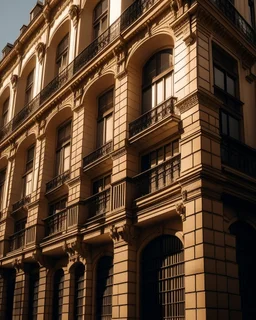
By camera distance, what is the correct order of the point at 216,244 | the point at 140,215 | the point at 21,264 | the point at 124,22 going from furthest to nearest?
the point at 21,264 < the point at 124,22 < the point at 140,215 < the point at 216,244

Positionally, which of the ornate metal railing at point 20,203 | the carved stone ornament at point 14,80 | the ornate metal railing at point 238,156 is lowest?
the ornate metal railing at point 238,156

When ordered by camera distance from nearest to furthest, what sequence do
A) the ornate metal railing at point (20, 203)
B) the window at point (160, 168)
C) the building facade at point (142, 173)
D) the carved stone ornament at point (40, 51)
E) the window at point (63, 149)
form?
the building facade at point (142, 173)
the window at point (160, 168)
the window at point (63, 149)
the ornate metal railing at point (20, 203)
the carved stone ornament at point (40, 51)

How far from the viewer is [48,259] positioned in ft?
75.3

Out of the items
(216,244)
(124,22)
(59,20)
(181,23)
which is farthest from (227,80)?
(59,20)

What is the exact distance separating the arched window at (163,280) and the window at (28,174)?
12.4 metres

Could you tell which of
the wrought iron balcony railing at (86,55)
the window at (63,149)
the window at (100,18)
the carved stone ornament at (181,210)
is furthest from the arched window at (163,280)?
the window at (100,18)

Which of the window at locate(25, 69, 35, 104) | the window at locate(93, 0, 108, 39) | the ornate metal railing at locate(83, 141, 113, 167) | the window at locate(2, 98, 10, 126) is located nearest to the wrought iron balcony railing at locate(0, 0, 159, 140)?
the window at locate(93, 0, 108, 39)

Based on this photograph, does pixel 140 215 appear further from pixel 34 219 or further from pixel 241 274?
pixel 34 219

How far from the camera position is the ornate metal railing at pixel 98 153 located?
66.6 ft

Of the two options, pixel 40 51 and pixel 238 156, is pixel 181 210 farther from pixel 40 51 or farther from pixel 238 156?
pixel 40 51

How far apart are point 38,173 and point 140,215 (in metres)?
10.3

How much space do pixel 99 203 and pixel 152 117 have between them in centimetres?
469

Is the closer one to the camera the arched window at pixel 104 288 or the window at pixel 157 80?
the arched window at pixel 104 288

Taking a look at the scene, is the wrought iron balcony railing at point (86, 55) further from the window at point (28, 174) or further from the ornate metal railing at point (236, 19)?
the ornate metal railing at point (236, 19)
